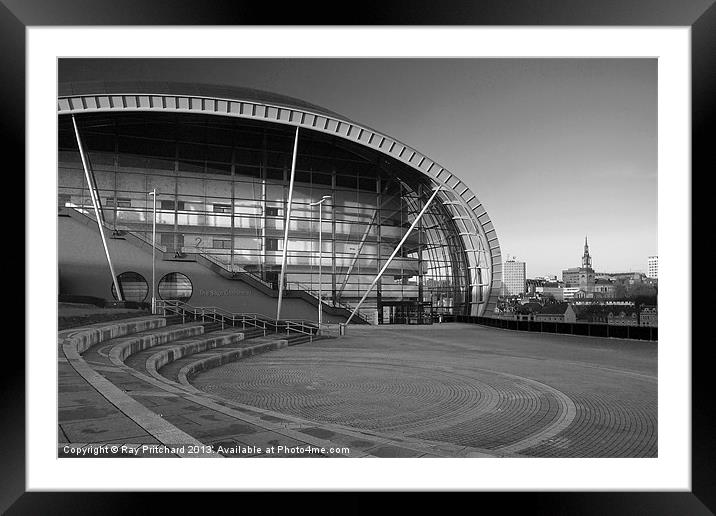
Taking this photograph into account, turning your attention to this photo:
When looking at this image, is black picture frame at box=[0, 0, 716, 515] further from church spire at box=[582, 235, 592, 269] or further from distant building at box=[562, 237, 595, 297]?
distant building at box=[562, 237, 595, 297]

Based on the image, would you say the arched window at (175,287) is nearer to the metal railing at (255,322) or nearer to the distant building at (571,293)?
the metal railing at (255,322)

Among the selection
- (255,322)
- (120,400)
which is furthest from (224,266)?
(120,400)

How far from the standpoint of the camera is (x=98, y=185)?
92.1 ft

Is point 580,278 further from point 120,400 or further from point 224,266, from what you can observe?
point 120,400

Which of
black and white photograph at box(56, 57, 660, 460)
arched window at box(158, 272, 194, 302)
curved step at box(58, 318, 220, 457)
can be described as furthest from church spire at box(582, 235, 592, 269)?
arched window at box(158, 272, 194, 302)

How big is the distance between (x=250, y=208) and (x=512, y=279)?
19.7 metres

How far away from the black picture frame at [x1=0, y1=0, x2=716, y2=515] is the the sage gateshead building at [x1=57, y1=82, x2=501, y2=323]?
701 inches

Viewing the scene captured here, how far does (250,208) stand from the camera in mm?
30672

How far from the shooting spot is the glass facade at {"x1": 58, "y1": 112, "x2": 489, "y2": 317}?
27.7 metres
